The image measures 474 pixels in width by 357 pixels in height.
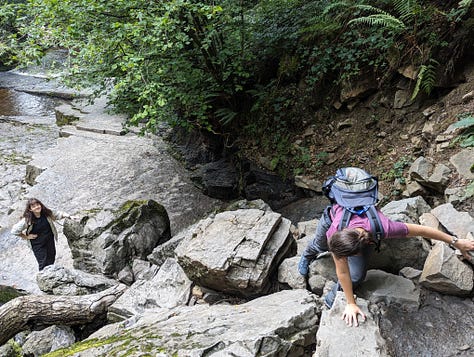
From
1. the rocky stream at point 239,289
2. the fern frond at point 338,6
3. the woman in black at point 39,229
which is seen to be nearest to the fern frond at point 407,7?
the fern frond at point 338,6

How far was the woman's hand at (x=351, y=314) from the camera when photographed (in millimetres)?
2814

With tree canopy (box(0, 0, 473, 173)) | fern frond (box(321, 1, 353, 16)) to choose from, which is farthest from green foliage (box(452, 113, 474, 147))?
fern frond (box(321, 1, 353, 16))

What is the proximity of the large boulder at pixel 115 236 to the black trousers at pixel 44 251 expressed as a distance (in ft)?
1.08

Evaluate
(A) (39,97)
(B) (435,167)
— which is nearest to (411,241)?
(B) (435,167)

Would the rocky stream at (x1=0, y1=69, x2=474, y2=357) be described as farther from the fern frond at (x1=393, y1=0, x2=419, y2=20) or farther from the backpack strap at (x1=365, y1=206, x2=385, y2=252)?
the fern frond at (x1=393, y1=0, x2=419, y2=20)

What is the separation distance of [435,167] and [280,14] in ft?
16.9

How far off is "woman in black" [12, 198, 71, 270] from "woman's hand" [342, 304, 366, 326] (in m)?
4.63

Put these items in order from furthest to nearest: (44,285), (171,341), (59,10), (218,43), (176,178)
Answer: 1. (176,178)
2. (218,43)
3. (59,10)
4. (44,285)
5. (171,341)

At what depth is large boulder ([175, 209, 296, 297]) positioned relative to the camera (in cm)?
387

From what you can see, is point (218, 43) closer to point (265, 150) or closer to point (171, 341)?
point (265, 150)

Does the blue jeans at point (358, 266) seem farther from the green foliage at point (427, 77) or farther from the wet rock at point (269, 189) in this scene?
the wet rock at point (269, 189)

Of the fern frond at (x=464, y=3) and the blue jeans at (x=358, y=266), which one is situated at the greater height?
the fern frond at (x=464, y=3)

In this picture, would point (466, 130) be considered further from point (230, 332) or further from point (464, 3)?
point (230, 332)

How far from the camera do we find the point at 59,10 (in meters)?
5.45
